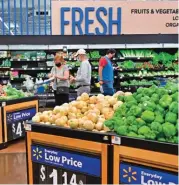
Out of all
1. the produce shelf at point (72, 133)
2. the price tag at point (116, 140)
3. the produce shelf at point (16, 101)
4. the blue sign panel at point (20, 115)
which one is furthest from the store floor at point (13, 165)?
the price tag at point (116, 140)

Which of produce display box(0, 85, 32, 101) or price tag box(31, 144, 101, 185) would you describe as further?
produce display box(0, 85, 32, 101)

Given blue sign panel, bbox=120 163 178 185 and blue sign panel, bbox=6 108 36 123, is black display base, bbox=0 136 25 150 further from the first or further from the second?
blue sign panel, bbox=120 163 178 185

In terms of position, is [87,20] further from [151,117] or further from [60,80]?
[151,117]

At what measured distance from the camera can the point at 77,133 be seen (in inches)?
113

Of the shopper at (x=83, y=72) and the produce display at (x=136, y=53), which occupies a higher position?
the produce display at (x=136, y=53)

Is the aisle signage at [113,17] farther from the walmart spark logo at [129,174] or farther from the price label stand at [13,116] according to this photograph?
the walmart spark logo at [129,174]

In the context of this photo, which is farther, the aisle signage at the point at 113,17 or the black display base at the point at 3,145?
the aisle signage at the point at 113,17

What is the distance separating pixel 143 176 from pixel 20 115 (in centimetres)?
339

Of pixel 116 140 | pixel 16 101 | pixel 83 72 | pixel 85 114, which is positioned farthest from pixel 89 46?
pixel 116 140

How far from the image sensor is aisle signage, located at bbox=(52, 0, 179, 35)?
6.01 metres

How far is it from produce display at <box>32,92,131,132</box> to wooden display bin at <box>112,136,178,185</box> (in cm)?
29

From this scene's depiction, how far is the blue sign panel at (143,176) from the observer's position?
2.39 metres

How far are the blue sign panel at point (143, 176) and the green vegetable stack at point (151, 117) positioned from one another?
23 centimetres

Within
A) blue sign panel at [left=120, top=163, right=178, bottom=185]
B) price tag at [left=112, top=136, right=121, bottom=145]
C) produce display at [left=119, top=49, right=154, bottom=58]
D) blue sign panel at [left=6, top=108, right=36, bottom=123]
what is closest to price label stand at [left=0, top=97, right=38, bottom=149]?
blue sign panel at [left=6, top=108, right=36, bottom=123]
